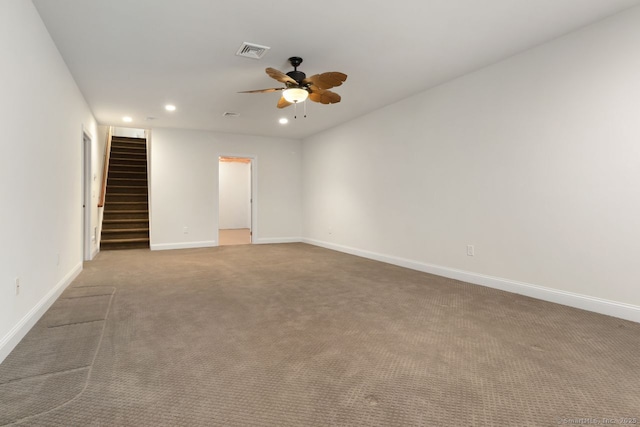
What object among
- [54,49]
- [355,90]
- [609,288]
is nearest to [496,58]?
[355,90]

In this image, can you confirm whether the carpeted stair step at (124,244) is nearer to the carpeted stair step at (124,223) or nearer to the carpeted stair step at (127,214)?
the carpeted stair step at (124,223)

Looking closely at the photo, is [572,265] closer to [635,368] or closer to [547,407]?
[635,368]

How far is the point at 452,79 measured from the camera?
4.39m

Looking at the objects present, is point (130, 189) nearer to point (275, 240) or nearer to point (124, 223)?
point (124, 223)

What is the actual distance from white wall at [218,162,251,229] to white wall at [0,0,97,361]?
806 cm

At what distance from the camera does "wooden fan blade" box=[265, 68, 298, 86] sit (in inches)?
126

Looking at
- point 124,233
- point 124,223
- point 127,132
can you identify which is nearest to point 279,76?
point 124,233

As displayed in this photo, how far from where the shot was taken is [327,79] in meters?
3.34

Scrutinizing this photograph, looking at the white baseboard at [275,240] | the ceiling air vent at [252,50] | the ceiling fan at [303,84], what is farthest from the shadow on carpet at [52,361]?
the white baseboard at [275,240]

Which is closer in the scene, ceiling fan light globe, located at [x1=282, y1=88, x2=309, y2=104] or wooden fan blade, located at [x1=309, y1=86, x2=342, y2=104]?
ceiling fan light globe, located at [x1=282, y1=88, x2=309, y2=104]

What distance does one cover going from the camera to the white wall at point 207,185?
7137 millimetres

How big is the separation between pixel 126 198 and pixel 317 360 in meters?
7.68

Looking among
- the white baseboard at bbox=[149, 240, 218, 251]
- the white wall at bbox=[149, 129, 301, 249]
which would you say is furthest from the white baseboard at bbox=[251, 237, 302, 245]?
the white baseboard at bbox=[149, 240, 218, 251]

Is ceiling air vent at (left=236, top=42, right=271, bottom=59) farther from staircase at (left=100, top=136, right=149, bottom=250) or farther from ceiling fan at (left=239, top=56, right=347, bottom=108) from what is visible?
staircase at (left=100, top=136, right=149, bottom=250)
